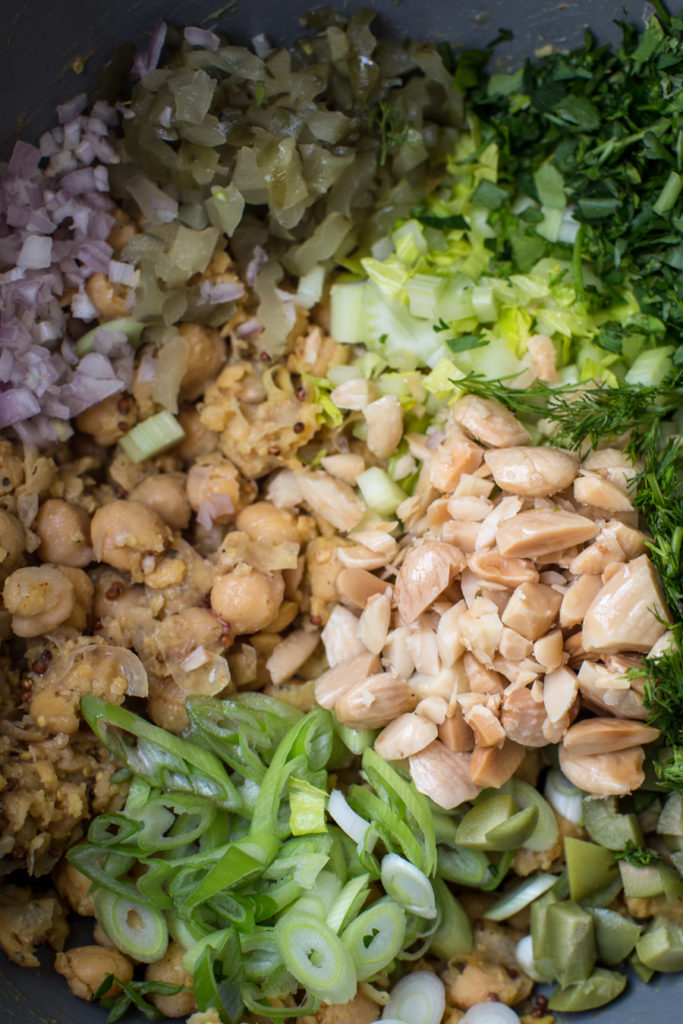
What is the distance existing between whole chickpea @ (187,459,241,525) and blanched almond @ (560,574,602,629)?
94cm

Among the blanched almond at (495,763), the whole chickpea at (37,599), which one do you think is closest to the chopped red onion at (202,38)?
the whole chickpea at (37,599)

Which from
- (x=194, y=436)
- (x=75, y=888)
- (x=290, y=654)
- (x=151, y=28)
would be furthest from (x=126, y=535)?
(x=151, y=28)

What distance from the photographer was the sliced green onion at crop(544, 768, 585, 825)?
7.01ft

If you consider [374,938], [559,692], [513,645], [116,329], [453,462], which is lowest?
[374,938]

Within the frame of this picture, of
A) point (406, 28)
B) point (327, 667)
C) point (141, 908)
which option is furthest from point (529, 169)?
point (141, 908)

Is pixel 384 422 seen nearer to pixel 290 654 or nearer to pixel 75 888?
pixel 290 654

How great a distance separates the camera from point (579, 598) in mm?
1949

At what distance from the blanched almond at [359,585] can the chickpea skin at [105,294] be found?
961 mm

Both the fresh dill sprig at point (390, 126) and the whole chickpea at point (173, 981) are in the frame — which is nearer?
the whole chickpea at point (173, 981)

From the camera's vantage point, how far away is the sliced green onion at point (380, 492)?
231cm

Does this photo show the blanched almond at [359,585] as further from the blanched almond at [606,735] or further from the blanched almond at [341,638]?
the blanched almond at [606,735]

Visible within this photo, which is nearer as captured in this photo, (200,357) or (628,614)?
(628,614)

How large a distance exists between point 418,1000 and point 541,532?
1195 mm

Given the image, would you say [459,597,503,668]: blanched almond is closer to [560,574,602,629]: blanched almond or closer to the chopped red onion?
[560,574,602,629]: blanched almond
